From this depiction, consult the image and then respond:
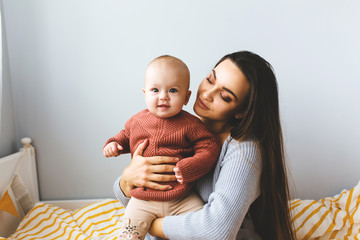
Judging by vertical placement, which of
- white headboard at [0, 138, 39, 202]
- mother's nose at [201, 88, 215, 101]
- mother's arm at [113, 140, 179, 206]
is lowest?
white headboard at [0, 138, 39, 202]

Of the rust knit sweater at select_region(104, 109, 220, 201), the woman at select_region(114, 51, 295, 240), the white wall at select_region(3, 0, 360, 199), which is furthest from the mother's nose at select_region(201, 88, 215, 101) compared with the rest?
the white wall at select_region(3, 0, 360, 199)

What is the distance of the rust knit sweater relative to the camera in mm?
1116

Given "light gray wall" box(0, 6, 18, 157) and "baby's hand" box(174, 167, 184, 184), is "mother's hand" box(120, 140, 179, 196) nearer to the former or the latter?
"baby's hand" box(174, 167, 184, 184)

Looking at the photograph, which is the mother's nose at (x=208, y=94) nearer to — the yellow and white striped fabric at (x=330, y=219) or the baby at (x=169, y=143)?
the baby at (x=169, y=143)

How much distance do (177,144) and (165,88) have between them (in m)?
0.21

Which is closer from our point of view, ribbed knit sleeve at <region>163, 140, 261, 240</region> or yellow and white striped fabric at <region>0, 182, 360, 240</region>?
ribbed knit sleeve at <region>163, 140, 261, 240</region>

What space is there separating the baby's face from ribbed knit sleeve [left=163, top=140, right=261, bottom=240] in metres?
0.27

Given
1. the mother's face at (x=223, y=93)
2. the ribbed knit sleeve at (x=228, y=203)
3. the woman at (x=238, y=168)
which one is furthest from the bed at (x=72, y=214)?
the mother's face at (x=223, y=93)

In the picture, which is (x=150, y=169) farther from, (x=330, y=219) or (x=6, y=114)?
(x=6, y=114)

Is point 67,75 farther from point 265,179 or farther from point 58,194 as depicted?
point 265,179

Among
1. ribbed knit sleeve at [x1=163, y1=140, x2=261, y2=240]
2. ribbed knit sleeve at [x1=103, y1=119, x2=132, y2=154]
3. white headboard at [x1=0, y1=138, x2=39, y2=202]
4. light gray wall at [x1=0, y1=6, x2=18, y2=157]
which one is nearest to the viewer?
ribbed knit sleeve at [x1=163, y1=140, x2=261, y2=240]

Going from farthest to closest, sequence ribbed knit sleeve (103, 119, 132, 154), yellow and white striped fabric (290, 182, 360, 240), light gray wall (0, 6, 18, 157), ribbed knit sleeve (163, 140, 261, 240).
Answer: light gray wall (0, 6, 18, 157) → yellow and white striped fabric (290, 182, 360, 240) → ribbed knit sleeve (103, 119, 132, 154) → ribbed knit sleeve (163, 140, 261, 240)

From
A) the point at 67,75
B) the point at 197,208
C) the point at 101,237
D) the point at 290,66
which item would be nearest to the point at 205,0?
the point at 290,66

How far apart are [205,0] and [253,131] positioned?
98 cm
